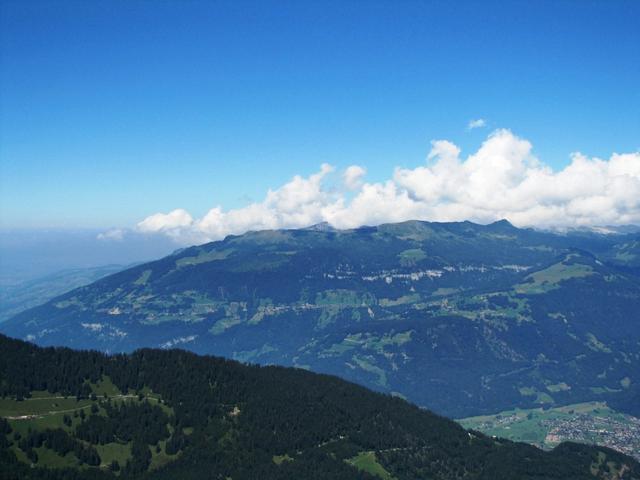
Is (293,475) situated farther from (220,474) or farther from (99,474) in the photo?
(99,474)

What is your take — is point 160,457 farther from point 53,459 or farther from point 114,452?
point 53,459

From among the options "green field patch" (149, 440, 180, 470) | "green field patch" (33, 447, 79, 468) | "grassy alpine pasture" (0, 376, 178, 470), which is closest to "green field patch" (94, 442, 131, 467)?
"grassy alpine pasture" (0, 376, 178, 470)

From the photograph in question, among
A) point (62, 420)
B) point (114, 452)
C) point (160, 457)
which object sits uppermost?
point (62, 420)

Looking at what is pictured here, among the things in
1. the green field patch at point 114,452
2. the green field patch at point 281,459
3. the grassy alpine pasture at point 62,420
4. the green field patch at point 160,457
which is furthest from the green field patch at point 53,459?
the green field patch at point 281,459

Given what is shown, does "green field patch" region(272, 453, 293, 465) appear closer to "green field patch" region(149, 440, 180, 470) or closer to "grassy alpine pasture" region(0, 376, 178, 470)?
"green field patch" region(149, 440, 180, 470)

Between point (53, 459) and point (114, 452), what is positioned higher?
point (53, 459)

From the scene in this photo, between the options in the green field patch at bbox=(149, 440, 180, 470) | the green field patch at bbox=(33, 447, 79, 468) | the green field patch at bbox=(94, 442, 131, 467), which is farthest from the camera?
the green field patch at bbox=(149, 440, 180, 470)

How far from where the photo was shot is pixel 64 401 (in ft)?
624

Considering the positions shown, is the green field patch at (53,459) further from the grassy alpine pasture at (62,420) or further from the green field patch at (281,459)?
the green field patch at (281,459)

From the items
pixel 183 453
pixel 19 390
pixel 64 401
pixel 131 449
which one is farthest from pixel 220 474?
pixel 19 390

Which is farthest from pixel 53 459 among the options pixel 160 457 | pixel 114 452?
pixel 160 457

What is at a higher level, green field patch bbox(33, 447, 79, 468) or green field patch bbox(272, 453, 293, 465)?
green field patch bbox(33, 447, 79, 468)

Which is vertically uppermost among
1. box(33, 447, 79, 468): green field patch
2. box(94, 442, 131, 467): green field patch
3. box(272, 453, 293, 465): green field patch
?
box(33, 447, 79, 468): green field patch

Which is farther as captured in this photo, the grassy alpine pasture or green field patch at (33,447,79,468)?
the grassy alpine pasture
